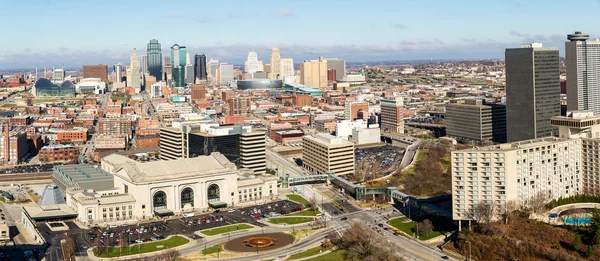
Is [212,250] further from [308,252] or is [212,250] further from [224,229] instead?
[308,252]

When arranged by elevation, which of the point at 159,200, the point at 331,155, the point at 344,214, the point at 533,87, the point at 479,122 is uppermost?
the point at 533,87

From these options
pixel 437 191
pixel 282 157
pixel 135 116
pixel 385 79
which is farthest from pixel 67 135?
pixel 385 79

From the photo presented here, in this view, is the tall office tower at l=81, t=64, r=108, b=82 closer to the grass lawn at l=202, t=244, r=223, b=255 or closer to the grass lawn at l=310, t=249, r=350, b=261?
the grass lawn at l=202, t=244, r=223, b=255

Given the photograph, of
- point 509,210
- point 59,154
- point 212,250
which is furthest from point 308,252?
point 59,154

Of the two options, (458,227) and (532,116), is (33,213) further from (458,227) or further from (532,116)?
(532,116)

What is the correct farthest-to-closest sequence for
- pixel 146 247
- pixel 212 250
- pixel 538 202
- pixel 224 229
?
pixel 224 229
pixel 146 247
pixel 212 250
pixel 538 202

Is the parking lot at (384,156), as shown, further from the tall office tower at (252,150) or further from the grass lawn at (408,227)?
the grass lawn at (408,227)

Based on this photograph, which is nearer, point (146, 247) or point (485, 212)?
point (485, 212)
